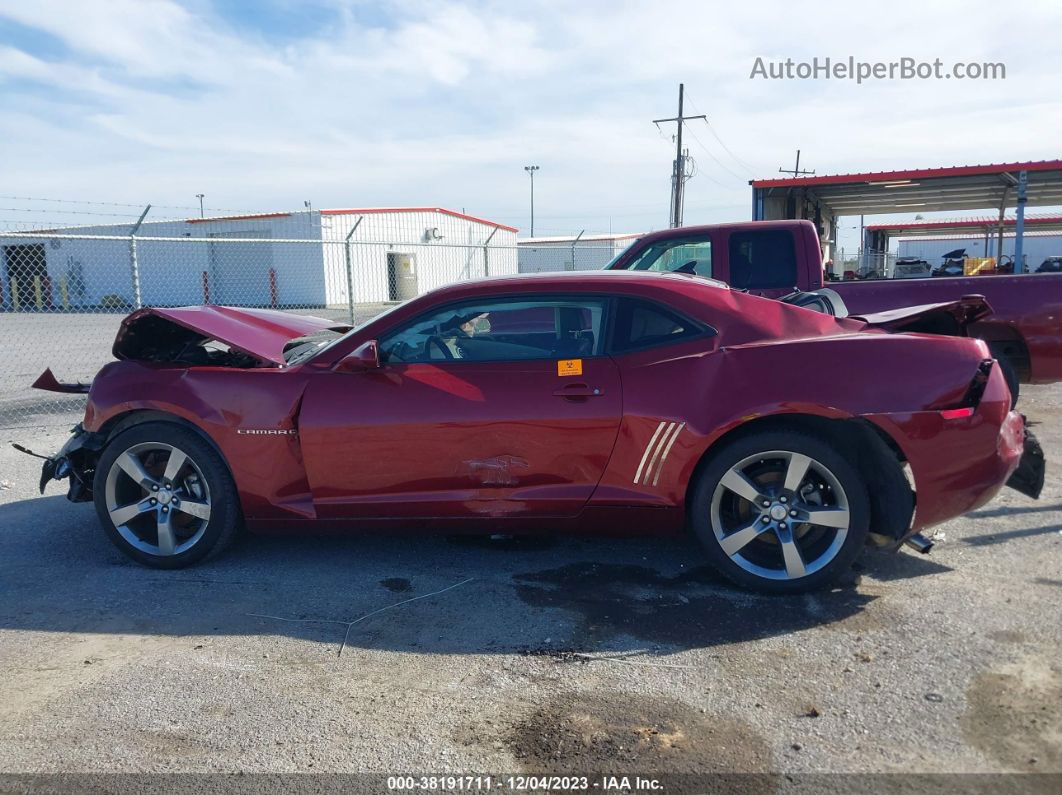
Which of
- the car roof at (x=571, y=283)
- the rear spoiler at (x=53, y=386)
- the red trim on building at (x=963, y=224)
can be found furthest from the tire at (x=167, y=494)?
the red trim on building at (x=963, y=224)

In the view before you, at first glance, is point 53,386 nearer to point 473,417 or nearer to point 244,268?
point 473,417

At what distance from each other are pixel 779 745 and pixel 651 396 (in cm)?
170

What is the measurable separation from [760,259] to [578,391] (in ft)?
13.8

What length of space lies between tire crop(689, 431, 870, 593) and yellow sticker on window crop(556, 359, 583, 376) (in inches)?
29.8

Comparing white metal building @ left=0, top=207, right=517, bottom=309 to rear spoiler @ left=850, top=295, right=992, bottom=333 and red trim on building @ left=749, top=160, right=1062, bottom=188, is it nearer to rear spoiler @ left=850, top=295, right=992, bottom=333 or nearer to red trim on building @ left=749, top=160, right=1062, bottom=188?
red trim on building @ left=749, top=160, right=1062, bottom=188

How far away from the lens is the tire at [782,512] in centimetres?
392

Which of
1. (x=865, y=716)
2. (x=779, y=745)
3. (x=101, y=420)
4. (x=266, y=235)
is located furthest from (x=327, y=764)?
(x=266, y=235)

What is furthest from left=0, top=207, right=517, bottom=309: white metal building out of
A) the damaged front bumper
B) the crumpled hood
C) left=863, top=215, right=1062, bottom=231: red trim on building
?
the damaged front bumper

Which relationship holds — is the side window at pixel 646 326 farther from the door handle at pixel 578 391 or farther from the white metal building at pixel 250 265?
the white metal building at pixel 250 265

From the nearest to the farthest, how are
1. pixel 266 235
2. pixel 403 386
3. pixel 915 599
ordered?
1. pixel 915 599
2. pixel 403 386
3. pixel 266 235

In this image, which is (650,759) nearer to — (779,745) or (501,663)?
(779,745)

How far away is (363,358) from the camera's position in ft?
13.8

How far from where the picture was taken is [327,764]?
9.21ft

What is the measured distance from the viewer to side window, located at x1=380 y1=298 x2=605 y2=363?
4.30 meters
